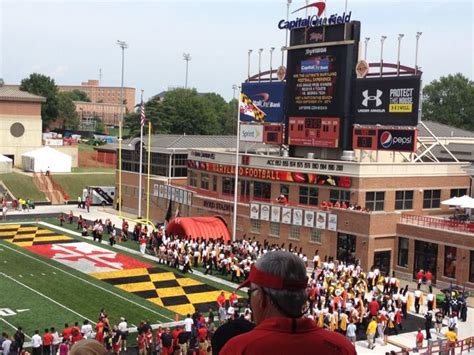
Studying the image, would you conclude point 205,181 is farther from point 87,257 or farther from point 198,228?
point 87,257

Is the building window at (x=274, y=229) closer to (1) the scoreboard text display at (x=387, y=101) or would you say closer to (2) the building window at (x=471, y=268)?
(1) the scoreboard text display at (x=387, y=101)

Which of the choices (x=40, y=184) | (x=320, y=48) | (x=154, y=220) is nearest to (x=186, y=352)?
(x=320, y=48)

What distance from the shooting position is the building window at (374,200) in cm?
3753

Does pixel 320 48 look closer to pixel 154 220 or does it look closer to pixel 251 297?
pixel 154 220

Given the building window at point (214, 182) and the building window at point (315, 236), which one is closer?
the building window at point (315, 236)

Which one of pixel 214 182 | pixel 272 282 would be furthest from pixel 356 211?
pixel 272 282

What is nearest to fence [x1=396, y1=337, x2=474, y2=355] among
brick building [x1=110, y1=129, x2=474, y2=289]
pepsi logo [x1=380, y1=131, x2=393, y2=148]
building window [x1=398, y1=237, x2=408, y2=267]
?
brick building [x1=110, y1=129, x2=474, y2=289]

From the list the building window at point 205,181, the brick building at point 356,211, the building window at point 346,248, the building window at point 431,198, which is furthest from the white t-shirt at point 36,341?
the building window at point 205,181

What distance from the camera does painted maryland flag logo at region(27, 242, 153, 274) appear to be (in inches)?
1356

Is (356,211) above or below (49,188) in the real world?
above

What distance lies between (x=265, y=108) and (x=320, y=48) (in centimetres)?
610

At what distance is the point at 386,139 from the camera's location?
38125mm

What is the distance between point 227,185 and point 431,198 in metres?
13.6

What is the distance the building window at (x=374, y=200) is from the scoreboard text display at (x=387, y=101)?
412 centimetres
